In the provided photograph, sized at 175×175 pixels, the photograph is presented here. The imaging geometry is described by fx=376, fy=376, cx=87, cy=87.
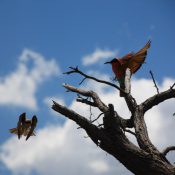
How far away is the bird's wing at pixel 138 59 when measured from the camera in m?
8.88

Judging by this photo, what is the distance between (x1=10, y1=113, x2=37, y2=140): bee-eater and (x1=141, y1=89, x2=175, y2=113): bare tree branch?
253 cm

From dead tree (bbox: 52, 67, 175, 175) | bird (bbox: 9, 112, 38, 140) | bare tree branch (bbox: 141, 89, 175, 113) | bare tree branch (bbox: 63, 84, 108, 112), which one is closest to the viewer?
dead tree (bbox: 52, 67, 175, 175)

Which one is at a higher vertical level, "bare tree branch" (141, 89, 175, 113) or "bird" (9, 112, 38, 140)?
"bird" (9, 112, 38, 140)

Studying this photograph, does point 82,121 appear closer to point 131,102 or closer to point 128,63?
point 131,102

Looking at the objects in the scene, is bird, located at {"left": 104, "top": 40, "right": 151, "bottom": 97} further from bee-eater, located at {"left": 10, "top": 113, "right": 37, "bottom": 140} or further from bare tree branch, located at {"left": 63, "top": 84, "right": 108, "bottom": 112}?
bee-eater, located at {"left": 10, "top": 113, "right": 37, "bottom": 140}

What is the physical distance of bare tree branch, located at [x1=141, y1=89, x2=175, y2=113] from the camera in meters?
8.30

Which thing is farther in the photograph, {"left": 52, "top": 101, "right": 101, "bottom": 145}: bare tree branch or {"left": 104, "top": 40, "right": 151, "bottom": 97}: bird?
{"left": 104, "top": 40, "right": 151, "bottom": 97}: bird

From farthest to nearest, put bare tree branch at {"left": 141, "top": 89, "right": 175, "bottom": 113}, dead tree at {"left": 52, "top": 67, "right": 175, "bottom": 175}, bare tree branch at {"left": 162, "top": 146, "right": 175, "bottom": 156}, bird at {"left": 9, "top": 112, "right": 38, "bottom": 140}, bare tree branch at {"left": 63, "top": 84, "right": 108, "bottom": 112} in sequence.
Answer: bird at {"left": 9, "top": 112, "right": 38, "bottom": 140}
bare tree branch at {"left": 141, "top": 89, "right": 175, "bottom": 113}
bare tree branch at {"left": 63, "top": 84, "right": 108, "bottom": 112}
bare tree branch at {"left": 162, "top": 146, "right": 175, "bottom": 156}
dead tree at {"left": 52, "top": 67, "right": 175, "bottom": 175}

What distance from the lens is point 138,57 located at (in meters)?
8.91

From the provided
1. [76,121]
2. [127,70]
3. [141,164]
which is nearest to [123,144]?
[141,164]

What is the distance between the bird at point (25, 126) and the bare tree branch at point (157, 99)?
8.27ft

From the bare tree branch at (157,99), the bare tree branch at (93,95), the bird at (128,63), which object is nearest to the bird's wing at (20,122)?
the bare tree branch at (93,95)

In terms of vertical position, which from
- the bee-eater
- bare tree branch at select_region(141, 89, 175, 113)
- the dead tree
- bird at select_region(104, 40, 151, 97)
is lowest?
the dead tree

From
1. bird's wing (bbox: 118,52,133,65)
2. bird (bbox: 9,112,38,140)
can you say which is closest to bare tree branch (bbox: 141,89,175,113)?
bird's wing (bbox: 118,52,133,65)
